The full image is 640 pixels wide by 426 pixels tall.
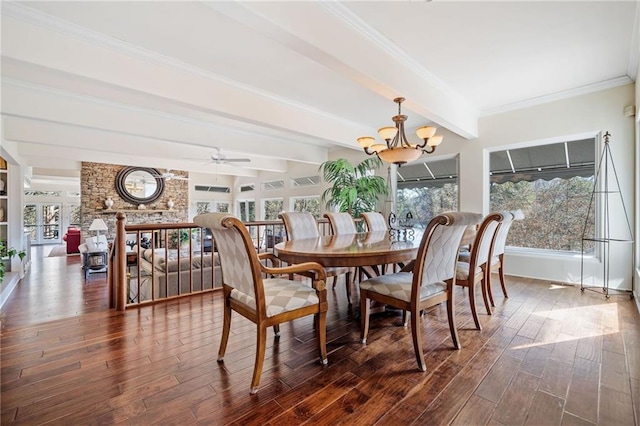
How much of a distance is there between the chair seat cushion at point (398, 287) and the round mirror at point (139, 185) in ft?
29.2

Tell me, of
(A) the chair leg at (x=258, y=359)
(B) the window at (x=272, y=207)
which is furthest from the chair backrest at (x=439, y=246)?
(B) the window at (x=272, y=207)

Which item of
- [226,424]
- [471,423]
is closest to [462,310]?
[471,423]

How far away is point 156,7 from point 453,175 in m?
4.74

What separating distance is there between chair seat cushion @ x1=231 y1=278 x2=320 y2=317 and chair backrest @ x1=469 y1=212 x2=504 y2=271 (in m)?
1.46

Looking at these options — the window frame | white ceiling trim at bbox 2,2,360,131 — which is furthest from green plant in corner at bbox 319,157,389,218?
white ceiling trim at bbox 2,2,360,131

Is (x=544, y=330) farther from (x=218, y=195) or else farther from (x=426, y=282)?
(x=218, y=195)

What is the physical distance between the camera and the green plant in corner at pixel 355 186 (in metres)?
5.42

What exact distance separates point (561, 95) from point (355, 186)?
10.7 ft

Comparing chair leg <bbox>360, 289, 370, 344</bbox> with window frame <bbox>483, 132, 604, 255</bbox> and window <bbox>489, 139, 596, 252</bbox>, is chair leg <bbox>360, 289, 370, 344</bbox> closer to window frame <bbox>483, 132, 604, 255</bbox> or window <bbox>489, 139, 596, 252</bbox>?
window frame <bbox>483, 132, 604, 255</bbox>

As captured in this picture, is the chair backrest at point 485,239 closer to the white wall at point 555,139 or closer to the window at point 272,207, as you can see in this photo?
the white wall at point 555,139

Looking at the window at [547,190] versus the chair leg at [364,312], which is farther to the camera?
the window at [547,190]

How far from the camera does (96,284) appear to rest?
→ 450 centimetres

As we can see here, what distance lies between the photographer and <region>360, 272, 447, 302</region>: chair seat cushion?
6.29 ft

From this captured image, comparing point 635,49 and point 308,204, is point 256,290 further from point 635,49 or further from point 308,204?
point 308,204
